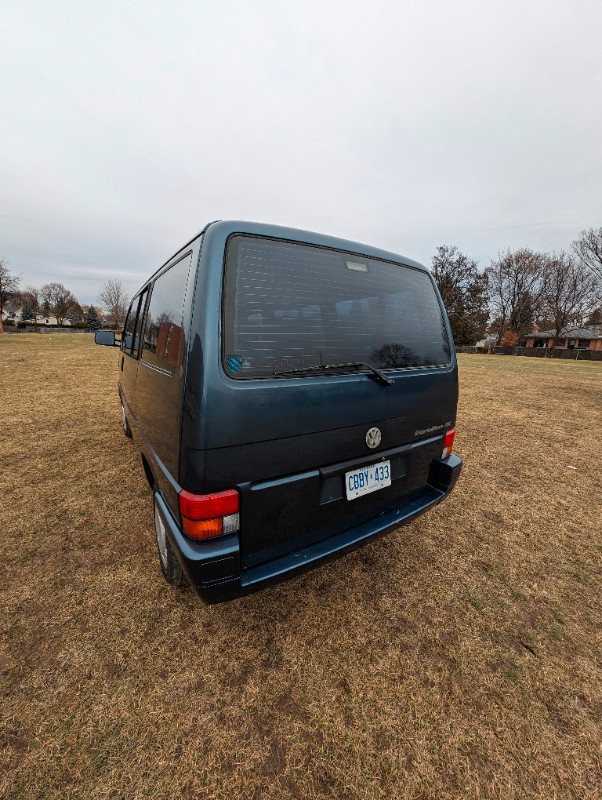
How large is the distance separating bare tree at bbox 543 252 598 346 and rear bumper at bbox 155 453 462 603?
51383 mm

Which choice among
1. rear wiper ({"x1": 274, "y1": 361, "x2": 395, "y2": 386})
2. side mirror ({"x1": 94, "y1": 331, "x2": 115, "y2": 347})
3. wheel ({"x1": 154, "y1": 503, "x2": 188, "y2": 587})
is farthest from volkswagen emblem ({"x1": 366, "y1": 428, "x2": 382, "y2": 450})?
side mirror ({"x1": 94, "y1": 331, "x2": 115, "y2": 347})

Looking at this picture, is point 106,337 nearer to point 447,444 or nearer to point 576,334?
point 447,444

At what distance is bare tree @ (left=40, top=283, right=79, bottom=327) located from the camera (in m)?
65.8

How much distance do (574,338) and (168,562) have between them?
220ft

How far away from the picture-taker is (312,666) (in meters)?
1.62

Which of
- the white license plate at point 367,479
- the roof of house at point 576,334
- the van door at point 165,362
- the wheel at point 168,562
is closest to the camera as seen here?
the van door at point 165,362

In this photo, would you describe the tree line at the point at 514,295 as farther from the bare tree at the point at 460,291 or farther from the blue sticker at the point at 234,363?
the blue sticker at the point at 234,363

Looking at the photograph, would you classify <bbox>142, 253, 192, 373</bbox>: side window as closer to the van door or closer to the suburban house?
the van door

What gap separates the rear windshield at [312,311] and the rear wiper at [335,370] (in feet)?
0.06

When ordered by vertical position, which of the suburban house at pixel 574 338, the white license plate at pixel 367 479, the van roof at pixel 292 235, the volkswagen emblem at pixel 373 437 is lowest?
the white license plate at pixel 367 479

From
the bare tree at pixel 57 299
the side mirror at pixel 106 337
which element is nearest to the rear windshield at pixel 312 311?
the side mirror at pixel 106 337

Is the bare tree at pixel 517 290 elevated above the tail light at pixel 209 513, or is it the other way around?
the bare tree at pixel 517 290

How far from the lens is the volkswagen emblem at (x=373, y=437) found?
1.73 metres

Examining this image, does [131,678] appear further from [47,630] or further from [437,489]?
[437,489]
